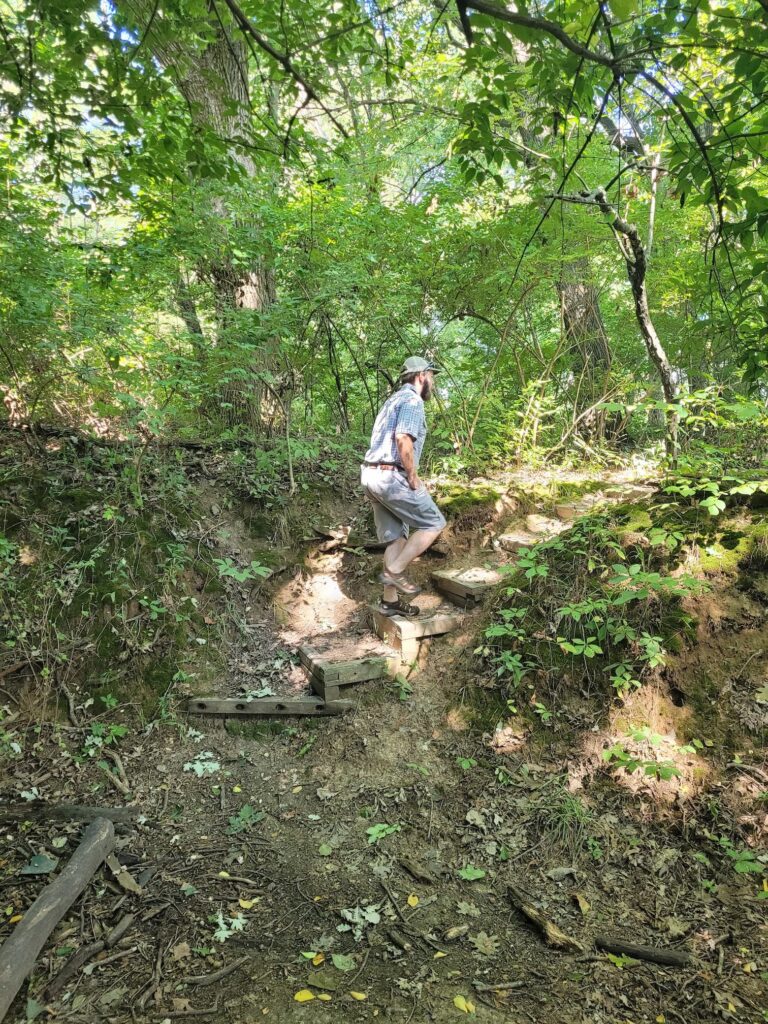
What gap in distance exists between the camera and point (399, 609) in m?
4.97

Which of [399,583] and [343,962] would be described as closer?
[343,962]

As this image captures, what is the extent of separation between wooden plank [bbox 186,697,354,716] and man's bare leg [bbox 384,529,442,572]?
4.22 feet

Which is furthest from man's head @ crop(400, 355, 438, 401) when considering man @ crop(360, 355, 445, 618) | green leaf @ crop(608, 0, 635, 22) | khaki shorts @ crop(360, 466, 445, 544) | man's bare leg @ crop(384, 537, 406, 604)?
green leaf @ crop(608, 0, 635, 22)

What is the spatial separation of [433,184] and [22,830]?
280 inches

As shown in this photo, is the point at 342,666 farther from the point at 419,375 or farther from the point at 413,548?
the point at 419,375

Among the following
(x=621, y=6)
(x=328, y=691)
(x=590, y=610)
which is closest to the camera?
(x=621, y=6)

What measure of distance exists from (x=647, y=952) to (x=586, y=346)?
703 cm

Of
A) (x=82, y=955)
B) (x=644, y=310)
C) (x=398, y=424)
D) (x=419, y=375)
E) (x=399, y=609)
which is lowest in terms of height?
(x=82, y=955)

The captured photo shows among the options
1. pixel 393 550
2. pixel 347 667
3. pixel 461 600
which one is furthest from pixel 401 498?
pixel 347 667

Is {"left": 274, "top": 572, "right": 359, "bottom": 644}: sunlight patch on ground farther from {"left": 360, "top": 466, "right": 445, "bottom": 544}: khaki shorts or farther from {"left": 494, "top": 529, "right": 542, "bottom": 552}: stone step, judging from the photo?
{"left": 494, "top": 529, "right": 542, "bottom": 552}: stone step

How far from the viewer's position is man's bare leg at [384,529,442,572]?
15.9 feet

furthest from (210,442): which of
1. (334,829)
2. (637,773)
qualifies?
(637,773)

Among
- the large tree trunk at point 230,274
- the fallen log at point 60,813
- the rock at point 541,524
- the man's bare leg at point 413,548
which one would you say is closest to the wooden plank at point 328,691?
the man's bare leg at point 413,548

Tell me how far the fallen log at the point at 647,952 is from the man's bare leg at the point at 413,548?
294 cm
